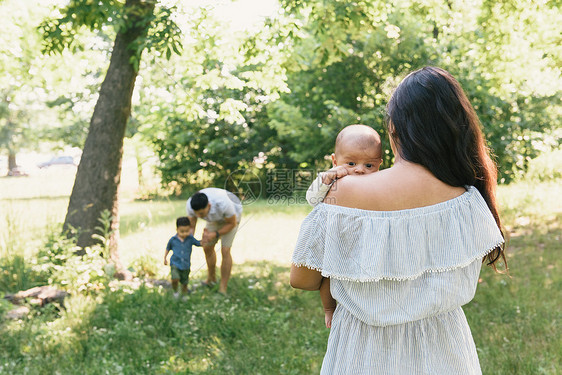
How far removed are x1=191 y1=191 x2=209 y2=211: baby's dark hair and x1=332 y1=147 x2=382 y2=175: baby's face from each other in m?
3.77

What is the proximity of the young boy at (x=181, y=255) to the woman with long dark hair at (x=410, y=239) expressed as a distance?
13.4ft

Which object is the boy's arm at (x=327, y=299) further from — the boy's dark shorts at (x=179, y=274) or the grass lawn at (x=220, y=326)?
the boy's dark shorts at (x=179, y=274)

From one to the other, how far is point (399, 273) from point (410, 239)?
0.12m

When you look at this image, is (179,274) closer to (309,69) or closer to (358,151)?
(358,151)

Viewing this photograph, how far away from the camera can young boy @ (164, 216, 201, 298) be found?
18.7 feet

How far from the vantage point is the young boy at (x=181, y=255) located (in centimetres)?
569

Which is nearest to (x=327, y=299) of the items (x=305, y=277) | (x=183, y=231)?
(x=305, y=277)

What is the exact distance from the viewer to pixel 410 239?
1.69m

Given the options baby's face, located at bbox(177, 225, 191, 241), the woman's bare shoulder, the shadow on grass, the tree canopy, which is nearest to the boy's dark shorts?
the shadow on grass

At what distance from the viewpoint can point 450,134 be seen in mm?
1696

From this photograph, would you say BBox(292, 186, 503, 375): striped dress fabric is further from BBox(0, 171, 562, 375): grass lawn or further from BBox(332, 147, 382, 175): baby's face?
BBox(0, 171, 562, 375): grass lawn

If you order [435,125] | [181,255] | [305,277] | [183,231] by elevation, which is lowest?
[181,255]

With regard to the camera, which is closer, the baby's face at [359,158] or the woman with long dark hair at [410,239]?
the woman with long dark hair at [410,239]

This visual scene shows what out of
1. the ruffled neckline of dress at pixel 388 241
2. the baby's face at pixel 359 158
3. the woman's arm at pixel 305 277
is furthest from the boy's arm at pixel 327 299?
the baby's face at pixel 359 158
